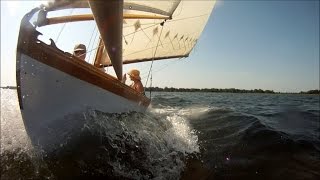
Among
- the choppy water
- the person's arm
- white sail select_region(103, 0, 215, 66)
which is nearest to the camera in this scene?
the choppy water

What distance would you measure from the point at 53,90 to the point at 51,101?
0.25 metres

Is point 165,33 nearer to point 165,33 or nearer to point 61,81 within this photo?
point 165,33

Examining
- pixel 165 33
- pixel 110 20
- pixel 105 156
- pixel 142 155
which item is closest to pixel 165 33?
pixel 165 33

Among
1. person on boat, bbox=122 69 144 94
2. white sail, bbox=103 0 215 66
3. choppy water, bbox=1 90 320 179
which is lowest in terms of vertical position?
choppy water, bbox=1 90 320 179

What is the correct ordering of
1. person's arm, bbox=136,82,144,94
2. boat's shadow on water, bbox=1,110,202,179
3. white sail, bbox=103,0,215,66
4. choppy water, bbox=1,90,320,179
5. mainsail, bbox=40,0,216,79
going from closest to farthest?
boat's shadow on water, bbox=1,110,202,179, choppy water, bbox=1,90,320,179, person's arm, bbox=136,82,144,94, mainsail, bbox=40,0,216,79, white sail, bbox=103,0,215,66

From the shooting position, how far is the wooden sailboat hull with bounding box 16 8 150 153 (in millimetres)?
5785

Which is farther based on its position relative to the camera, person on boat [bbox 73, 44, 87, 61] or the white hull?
person on boat [bbox 73, 44, 87, 61]

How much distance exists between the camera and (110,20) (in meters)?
3.65

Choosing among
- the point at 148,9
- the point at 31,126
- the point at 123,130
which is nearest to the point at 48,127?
the point at 31,126

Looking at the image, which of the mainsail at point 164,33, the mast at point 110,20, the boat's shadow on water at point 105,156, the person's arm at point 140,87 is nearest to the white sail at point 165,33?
the mainsail at point 164,33

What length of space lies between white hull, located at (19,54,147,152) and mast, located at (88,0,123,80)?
2.30 meters

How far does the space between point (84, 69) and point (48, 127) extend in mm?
1488

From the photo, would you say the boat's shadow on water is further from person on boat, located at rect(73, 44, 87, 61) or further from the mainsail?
the mainsail

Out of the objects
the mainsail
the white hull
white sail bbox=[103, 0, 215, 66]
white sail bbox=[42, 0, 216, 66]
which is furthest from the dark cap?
white sail bbox=[103, 0, 215, 66]
